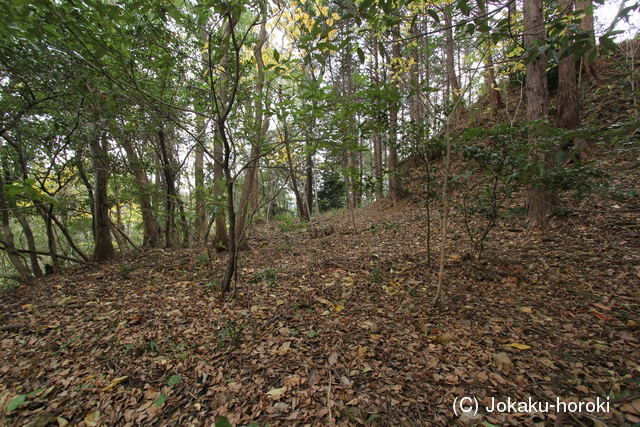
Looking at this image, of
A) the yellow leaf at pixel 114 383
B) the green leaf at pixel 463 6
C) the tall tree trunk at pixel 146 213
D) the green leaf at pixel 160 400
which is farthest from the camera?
the tall tree trunk at pixel 146 213

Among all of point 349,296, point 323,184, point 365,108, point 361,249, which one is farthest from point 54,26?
point 323,184

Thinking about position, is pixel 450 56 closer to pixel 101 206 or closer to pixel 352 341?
pixel 352 341

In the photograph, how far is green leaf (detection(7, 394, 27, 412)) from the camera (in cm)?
183

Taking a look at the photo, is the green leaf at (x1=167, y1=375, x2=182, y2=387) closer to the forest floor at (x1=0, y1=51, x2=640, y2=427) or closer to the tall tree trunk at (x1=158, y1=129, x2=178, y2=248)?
the forest floor at (x1=0, y1=51, x2=640, y2=427)

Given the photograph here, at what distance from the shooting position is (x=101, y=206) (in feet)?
16.4

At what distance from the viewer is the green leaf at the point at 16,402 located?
1828 mm

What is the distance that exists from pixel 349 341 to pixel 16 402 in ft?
8.24

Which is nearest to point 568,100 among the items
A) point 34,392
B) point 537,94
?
point 537,94

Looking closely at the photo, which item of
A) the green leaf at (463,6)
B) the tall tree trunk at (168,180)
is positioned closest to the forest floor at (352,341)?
the green leaf at (463,6)

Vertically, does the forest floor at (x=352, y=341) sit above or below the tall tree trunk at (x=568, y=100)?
below

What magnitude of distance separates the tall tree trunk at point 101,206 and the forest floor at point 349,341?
3.37 ft

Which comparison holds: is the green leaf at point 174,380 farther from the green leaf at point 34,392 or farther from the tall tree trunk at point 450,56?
the tall tree trunk at point 450,56

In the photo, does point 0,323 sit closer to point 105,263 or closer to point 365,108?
point 105,263

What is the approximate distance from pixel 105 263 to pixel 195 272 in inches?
82.8
